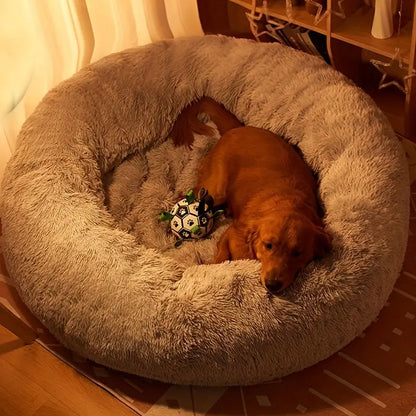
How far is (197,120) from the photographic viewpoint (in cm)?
220

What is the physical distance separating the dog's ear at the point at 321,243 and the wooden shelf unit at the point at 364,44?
70 cm

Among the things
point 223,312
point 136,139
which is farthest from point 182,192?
point 223,312

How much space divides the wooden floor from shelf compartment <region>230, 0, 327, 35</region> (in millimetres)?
1323

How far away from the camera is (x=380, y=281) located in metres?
1.59

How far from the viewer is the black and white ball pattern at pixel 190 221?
186 cm

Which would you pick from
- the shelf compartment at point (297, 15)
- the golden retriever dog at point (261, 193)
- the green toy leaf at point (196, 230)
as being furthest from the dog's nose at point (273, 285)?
the shelf compartment at point (297, 15)

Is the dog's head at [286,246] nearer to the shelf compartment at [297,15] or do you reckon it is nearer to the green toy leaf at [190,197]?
the green toy leaf at [190,197]

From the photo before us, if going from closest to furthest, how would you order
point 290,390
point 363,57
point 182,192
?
point 290,390 → point 182,192 → point 363,57

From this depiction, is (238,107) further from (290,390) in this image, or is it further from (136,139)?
(290,390)

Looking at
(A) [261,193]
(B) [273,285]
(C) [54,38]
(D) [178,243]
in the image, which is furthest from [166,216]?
(C) [54,38]

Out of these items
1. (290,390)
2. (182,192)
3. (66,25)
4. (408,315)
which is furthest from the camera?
(66,25)

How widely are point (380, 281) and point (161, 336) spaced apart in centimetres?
56

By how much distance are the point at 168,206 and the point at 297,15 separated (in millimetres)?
799

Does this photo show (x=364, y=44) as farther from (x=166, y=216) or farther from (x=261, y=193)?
(x=166, y=216)
